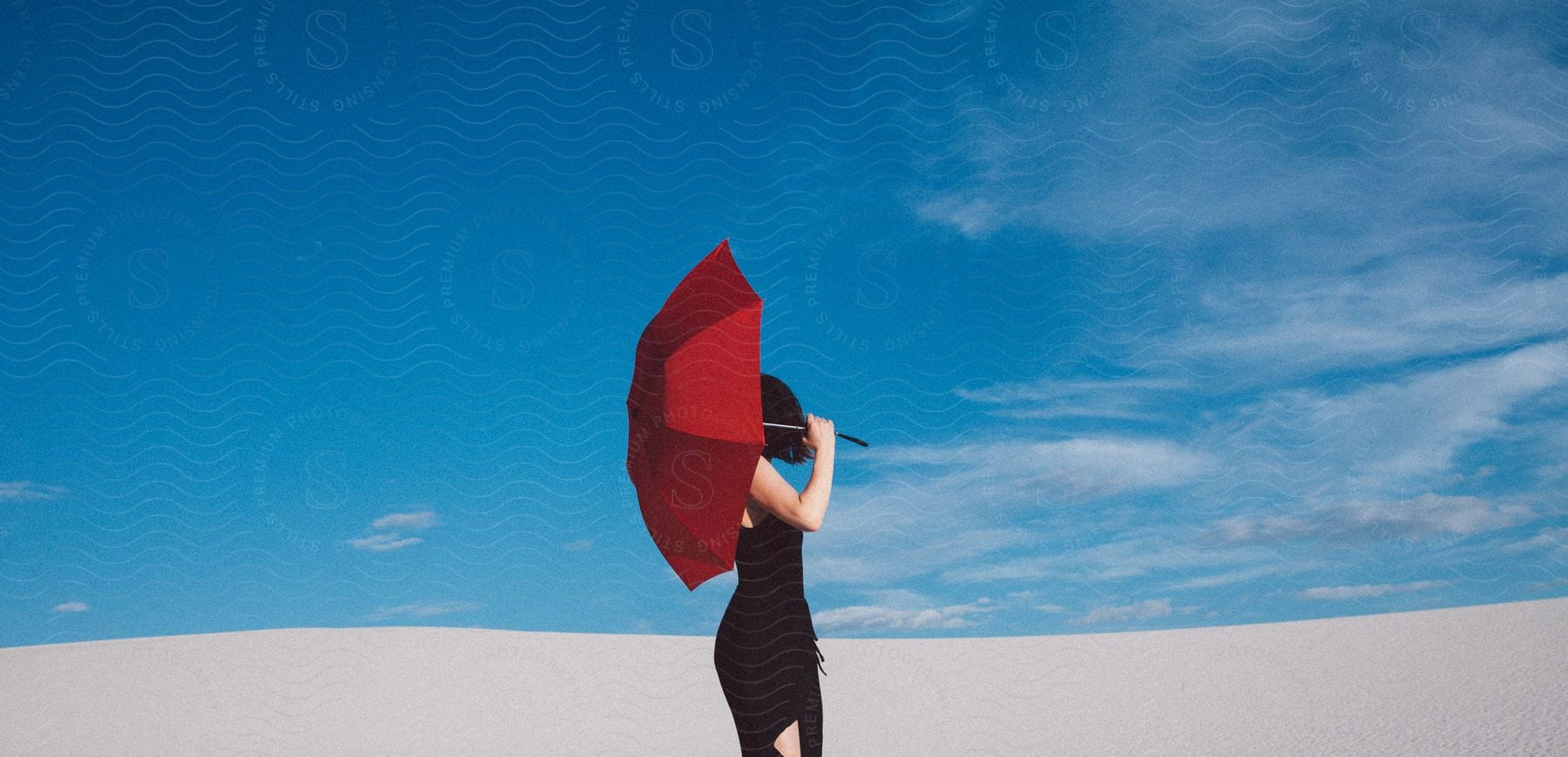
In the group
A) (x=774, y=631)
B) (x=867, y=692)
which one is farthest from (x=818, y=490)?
(x=867, y=692)

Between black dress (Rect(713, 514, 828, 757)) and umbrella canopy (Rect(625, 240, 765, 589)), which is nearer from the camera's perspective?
umbrella canopy (Rect(625, 240, 765, 589))

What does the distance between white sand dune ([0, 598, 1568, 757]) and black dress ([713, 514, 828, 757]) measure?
27.2ft

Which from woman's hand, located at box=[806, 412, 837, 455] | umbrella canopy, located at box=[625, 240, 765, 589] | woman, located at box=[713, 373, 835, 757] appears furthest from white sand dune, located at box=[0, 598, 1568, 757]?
woman's hand, located at box=[806, 412, 837, 455]

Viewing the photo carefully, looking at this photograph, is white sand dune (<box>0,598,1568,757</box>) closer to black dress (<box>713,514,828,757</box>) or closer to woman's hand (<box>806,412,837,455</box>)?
black dress (<box>713,514,828,757</box>)

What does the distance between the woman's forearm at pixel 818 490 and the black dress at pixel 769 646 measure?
0.59ft

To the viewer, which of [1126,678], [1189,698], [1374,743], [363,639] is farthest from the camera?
[363,639]

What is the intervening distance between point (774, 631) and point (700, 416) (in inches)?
32.7

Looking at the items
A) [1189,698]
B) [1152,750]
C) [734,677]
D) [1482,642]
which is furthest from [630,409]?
[1482,642]

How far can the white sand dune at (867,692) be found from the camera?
12.3 meters

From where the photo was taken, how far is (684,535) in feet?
13.4

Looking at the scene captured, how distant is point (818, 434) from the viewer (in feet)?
13.2

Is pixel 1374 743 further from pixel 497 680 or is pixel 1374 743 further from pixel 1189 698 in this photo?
pixel 497 680

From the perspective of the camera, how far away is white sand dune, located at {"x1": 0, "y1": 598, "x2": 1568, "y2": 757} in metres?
12.3

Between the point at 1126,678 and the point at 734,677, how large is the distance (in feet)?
40.2
